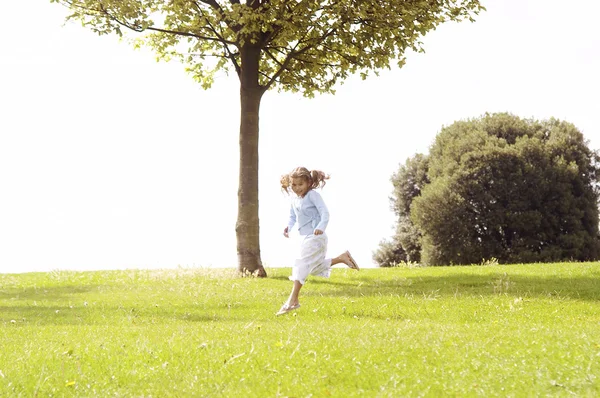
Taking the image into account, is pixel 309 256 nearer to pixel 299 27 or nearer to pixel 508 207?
pixel 299 27

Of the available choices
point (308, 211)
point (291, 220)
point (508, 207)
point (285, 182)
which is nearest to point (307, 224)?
point (308, 211)

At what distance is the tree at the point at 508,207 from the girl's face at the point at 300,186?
22.4 meters

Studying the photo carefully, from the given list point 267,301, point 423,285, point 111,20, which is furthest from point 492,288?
point 111,20

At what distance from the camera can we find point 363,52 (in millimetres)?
21812

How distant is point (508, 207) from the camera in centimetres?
3356

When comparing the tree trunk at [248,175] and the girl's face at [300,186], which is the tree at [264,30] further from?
the girl's face at [300,186]

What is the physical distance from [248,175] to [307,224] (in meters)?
9.00

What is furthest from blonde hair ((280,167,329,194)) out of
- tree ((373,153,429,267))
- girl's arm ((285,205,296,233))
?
tree ((373,153,429,267))

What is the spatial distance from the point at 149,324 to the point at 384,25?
12883 millimetres

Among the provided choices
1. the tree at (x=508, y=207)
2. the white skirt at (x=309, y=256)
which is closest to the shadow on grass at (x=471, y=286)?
the white skirt at (x=309, y=256)

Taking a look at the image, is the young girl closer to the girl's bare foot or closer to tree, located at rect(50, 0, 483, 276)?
the girl's bare foot

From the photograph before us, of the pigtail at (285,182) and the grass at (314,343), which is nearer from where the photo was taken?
the grass at (314,343)

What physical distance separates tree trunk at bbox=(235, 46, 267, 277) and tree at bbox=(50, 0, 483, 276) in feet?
0.11

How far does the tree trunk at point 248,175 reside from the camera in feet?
69.1
